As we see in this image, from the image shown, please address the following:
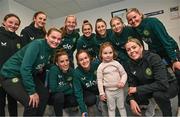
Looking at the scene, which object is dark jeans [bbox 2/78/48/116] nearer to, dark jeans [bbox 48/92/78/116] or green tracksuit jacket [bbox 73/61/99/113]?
dark jeans [bbox 48/92/78/116]

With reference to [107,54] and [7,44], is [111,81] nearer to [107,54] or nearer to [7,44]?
[107,54]

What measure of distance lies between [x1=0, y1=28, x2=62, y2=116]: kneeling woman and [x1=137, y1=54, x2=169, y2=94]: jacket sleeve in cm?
100

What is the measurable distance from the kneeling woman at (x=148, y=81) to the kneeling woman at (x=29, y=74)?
2.79ft

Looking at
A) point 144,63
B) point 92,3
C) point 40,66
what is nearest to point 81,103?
point 40,66

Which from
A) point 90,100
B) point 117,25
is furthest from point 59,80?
point 117,25

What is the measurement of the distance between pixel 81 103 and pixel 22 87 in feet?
2.29

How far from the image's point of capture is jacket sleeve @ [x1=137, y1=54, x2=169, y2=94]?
2.35m

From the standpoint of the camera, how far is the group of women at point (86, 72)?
2344 mm

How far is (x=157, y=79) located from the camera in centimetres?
237

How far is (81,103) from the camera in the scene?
2.68 m

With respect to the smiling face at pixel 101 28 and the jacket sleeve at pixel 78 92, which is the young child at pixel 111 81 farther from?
the smiling face at pixel 101 28

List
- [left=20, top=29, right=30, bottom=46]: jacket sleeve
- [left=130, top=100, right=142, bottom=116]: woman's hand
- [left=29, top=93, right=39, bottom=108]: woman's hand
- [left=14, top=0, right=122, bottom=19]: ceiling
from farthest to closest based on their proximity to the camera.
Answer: [left=14, top=0, right=122, bottom=19]: ceiling → [left=20, top=29, right=30, bottom=46]: jacket sleeve → [left=130, top=100, right=142, bottom=116]: woman's hand → [left=29, top=93, right=39, bottom=108]: woman's hand

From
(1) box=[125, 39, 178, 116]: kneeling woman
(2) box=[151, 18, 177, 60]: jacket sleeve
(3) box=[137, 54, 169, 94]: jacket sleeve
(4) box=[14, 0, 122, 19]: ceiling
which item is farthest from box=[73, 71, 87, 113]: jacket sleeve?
(4) box=[14, 0, 122, 19]: ceiling

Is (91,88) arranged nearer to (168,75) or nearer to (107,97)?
(107,97)
